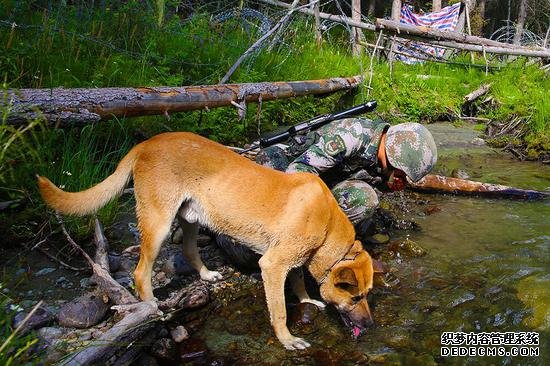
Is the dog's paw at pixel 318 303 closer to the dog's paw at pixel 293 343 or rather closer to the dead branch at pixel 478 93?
the dog's paw at pixel 293 343

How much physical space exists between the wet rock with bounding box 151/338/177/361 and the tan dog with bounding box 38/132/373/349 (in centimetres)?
45

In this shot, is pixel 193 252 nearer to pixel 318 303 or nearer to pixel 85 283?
pixel 85 283

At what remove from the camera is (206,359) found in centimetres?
332

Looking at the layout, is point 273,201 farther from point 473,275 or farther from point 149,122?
point 149,122

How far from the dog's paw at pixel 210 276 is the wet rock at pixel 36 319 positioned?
1363 millimetres

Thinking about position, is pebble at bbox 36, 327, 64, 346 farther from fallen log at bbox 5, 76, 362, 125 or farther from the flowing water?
fallen log at bbox 5, 76, 362, 125

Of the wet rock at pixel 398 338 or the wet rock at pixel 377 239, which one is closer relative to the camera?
the wet rock at pixel 398 338

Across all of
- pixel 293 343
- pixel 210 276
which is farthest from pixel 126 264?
pixel 293 343

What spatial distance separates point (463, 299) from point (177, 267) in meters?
2.76

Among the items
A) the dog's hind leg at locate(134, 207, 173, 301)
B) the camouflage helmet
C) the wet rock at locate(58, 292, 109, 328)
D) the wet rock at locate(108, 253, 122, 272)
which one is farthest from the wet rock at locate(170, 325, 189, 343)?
the camouflage helmet

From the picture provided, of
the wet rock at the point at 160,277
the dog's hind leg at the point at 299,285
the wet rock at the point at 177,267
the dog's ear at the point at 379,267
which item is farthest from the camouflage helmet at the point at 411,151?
the wet rock at the point at 160,277

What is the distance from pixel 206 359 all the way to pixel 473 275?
2.87 m

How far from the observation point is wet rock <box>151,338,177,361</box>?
10.6 ft

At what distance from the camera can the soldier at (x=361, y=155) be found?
4.91 m
